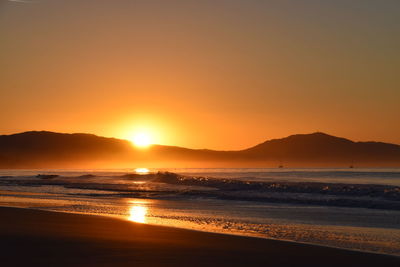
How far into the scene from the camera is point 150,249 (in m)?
11.5

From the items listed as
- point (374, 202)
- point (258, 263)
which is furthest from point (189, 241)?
point (374, 202)

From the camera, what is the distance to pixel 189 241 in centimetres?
1298

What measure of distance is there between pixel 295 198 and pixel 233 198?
373cm

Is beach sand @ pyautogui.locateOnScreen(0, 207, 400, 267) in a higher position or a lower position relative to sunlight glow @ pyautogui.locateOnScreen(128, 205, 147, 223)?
lower

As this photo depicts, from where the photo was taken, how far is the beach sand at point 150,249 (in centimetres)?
1023

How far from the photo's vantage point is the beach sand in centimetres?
1023

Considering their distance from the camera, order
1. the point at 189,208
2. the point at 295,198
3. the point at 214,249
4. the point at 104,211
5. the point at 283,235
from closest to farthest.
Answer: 1. the point at 214,249
2. the point at 283,235
3. the point at 104,211
4. the point at 189,208
5. the point at 295,198

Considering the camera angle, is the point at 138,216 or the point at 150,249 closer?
the point at 150,249

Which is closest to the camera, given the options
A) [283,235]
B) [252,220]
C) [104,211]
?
[283,235]

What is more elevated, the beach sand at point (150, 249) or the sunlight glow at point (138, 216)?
the sunlight glow at point (138, 216)

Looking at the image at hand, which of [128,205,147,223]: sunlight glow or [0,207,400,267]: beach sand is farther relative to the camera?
[128,205,147,223]: sunlight glow

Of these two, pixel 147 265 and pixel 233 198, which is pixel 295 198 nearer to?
pixel 233 198

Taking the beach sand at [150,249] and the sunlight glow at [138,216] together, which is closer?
the beach sand at [150,249]

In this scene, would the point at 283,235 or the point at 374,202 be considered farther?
the point at 374,202
